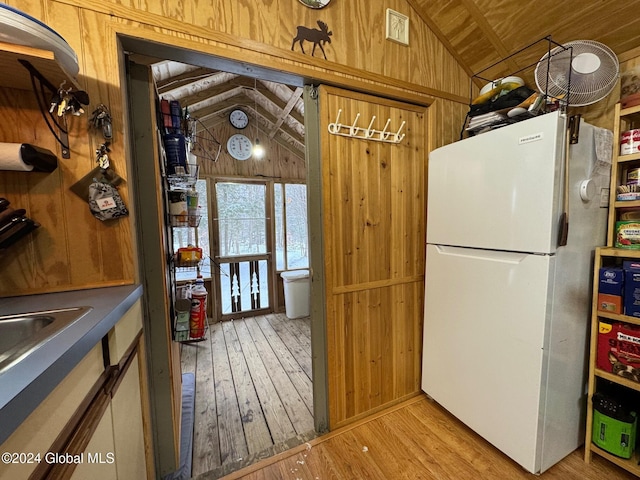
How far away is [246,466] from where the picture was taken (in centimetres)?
146

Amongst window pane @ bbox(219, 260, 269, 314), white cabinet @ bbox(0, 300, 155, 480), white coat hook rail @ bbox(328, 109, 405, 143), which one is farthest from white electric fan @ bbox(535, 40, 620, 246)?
window pane @ bbox(219, 260, 269, 314)

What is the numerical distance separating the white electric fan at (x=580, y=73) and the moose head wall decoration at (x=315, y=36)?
3.61ft

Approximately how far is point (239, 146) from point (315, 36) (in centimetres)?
262

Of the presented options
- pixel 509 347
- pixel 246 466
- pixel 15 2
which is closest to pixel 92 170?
pixel 15 2

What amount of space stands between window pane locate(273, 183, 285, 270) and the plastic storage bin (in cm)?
39

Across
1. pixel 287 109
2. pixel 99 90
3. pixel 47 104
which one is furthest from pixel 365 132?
pixel 287 109

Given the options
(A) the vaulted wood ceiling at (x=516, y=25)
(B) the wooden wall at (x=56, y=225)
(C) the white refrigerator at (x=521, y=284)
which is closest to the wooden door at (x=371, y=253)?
(C) the white refrigerator at (x=521, y=284)

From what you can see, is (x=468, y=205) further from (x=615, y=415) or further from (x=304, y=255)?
(x=304, y=255)

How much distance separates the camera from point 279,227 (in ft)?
13.6

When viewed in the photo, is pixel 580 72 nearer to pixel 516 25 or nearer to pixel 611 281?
pixel 516 25

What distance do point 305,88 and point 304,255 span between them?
3.11m

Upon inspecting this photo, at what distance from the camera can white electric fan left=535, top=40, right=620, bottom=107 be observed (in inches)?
53.1

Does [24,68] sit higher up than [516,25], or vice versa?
[516,25]

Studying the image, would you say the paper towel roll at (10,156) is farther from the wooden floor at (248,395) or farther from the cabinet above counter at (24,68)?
the wooden floor at (248,395)
